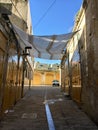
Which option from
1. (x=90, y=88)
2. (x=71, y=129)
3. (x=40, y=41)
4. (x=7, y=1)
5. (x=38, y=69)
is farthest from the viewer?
(x=38, y=69)

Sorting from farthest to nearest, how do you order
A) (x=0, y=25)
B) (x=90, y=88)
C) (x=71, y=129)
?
(x=90, y=88) → (x=0, y=25) → (x=71, y=129)

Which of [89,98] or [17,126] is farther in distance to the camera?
[89,98]

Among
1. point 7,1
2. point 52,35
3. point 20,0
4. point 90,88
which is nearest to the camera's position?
point 90,88

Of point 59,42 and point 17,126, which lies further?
point 59,42

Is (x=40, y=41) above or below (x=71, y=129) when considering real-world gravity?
above

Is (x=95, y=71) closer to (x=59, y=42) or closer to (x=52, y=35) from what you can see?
(x=52, y=35)

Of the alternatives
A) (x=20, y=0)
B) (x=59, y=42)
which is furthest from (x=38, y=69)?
(x=59, y=42)

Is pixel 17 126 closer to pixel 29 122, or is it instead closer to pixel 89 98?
pixel 29 122

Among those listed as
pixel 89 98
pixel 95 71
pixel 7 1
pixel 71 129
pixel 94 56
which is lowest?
pixel 71 129

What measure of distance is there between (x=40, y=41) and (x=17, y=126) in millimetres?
4724

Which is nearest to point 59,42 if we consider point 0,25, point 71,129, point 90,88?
point 90,88

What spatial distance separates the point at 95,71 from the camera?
5.88 metres

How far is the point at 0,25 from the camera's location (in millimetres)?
5699

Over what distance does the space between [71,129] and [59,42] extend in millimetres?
5058
